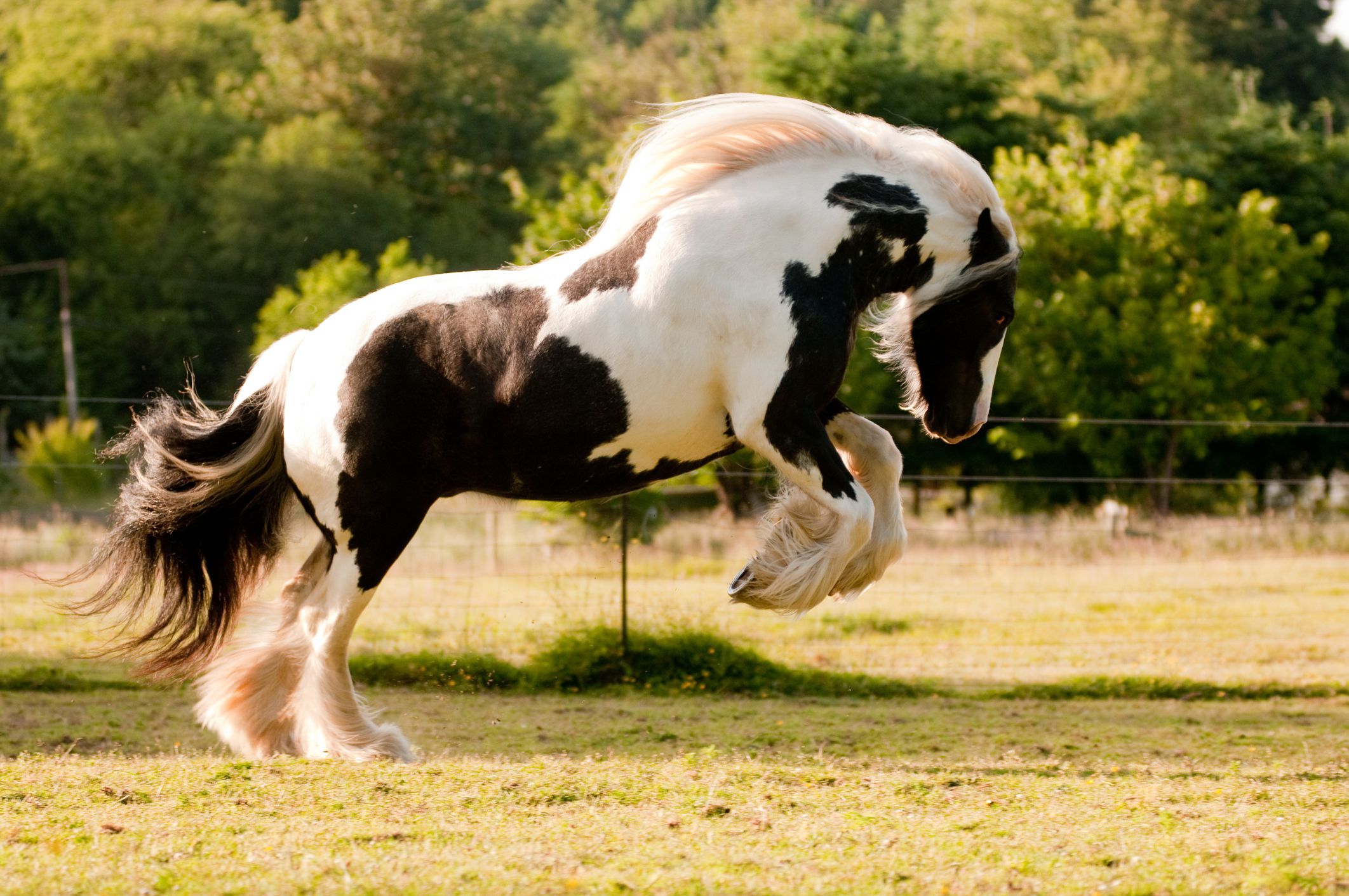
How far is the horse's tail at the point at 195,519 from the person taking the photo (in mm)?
6102

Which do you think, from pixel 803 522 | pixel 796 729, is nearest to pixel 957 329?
pixel 803 522

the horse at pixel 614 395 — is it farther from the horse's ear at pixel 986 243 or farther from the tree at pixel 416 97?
the tree at pixel 416 97

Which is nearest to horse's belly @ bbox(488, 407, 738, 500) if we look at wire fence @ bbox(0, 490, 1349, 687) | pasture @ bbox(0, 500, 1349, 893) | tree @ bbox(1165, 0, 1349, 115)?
wire fence @ bbox(0, 490, 1349, 687)

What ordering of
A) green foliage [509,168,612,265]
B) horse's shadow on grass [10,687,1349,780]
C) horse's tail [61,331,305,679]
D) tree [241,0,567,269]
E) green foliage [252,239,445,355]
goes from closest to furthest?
horse's tail [61,331,305,679]
horse's shadow on grass [10,687,1349,780]
green foliage [509,168,612,265]
green foliage [252,239,445,355]
tree [241,0,567,269]

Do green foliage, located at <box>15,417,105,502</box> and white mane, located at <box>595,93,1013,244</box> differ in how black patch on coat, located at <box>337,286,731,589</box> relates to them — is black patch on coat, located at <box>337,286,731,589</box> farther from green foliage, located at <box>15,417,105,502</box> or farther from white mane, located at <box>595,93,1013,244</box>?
green foliage, located at <box>15,417,105,502</box>

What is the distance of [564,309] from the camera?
548cm

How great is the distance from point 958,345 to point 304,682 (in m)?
3.02

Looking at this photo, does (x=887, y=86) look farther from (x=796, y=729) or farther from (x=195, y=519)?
(x=195, y=519)

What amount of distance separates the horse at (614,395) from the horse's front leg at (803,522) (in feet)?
0.03

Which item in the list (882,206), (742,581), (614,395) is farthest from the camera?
(742,581)

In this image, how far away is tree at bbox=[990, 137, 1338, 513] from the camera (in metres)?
22.4

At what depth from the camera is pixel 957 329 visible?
19.4 feet

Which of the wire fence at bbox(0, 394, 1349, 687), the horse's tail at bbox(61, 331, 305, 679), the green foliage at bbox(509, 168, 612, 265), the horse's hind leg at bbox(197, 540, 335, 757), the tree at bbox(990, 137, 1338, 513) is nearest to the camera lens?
the horse's hind leg at bbox(197, 540, 335, 757)

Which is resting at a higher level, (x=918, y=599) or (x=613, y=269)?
(x=613, y=269)
